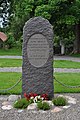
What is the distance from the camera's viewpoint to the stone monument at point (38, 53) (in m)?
7.84

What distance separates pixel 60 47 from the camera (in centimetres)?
3631

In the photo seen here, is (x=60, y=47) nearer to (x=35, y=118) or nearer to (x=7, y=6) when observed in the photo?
(x=7, y=6)

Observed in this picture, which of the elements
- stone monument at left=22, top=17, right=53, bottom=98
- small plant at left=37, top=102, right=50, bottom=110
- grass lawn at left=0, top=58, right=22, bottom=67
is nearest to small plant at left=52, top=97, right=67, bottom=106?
small plant at left=37, top=102, right=50, bottom=110

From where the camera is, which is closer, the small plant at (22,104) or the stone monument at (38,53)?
the small plant at (22,104)

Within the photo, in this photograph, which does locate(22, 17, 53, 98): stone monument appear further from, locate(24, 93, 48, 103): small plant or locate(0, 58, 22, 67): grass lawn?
locate(0, 58, 22, 67): grass lawn

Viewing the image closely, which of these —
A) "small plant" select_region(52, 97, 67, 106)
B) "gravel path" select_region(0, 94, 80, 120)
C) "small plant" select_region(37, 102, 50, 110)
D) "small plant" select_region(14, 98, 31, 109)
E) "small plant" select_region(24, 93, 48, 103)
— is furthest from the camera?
"small plant" select_region(24, 93, 48, 103)

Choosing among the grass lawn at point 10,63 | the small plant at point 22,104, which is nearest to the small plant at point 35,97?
the small plant at point 22,104

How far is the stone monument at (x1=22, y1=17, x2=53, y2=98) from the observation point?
784 cm

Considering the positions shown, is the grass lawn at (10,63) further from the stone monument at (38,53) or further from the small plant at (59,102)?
the small plant at (59,102)

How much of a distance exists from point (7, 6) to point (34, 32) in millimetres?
46227

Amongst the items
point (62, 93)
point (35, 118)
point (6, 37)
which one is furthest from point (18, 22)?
point (35, 118)

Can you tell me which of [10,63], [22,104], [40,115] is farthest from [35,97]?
[10,63]

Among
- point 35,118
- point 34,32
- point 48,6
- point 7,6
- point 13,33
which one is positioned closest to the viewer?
point 35,118

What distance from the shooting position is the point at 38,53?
25.9 feet
